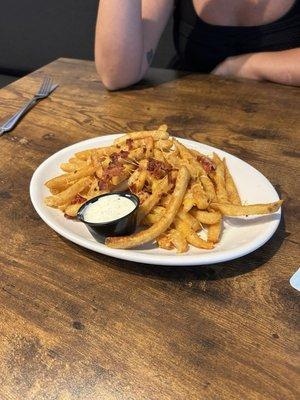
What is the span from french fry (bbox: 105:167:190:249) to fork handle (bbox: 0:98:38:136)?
801mm

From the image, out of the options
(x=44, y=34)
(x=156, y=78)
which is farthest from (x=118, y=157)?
(x=44, y=34)

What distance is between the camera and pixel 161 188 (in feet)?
3.61

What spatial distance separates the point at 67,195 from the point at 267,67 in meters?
1.27

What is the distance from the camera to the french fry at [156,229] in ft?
3.19

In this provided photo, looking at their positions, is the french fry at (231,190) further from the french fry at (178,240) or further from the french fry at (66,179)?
the french fry at (66,179)

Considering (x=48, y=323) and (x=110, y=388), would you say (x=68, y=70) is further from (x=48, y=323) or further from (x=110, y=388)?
(x=110, y=388)

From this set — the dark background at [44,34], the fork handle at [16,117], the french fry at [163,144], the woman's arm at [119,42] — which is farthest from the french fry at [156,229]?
the dark background at [44,34]

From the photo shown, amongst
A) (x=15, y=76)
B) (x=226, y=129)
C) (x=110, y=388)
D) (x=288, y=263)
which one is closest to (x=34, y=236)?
(x=110, y=388)

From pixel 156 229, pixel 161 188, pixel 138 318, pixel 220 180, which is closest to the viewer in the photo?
pixel 138 318

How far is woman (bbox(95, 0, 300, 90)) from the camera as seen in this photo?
1941mm

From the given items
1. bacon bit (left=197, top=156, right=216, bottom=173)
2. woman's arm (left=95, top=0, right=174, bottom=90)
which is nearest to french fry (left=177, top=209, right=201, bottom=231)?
bacon bit (left=197, top=156, right=216, bottom=173)

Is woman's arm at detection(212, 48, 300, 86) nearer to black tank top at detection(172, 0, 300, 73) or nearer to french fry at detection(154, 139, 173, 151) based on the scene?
black tank top at detection(172, 0, 300, 73)

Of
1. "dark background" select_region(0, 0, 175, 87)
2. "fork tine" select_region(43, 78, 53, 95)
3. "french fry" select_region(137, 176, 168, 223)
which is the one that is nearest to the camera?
"french fry" select_region(137, 176, 168, 223)

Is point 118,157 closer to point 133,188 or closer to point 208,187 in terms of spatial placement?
point 133,188
